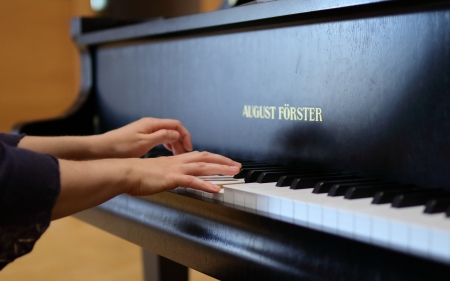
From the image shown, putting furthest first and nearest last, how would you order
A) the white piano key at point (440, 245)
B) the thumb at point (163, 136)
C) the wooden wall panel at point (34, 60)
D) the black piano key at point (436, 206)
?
the wooden wall panel at point (34, 60), the thumb at point (163, 136), the black piano key at point (436, 206), the white piano key at point (440, 245)

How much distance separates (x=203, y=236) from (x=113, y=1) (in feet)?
6.65

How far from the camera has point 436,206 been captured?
0.75 meters

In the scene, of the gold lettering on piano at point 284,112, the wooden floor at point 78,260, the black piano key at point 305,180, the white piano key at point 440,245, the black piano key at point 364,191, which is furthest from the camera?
the wooden floor at point 78,260

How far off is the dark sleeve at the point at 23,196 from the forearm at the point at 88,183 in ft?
0.09

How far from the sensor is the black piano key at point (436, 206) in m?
0.74

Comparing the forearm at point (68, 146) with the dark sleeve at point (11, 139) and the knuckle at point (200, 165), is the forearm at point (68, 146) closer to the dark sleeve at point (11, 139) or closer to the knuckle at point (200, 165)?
the dark sleeve at point (11, 139)

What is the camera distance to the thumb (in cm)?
136

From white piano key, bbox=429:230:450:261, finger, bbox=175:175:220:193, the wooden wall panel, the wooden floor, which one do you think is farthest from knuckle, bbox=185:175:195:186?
the wooden wall panel

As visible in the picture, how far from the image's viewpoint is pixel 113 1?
2.78 metres

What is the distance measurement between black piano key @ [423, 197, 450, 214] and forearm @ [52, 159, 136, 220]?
49 centimetres

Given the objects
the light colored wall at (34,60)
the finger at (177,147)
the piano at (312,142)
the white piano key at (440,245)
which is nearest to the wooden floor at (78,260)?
the piano at (312,142)

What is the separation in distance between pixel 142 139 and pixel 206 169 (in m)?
0.41

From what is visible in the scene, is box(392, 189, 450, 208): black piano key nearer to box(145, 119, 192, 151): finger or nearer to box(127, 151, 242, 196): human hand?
box(127, 151, 242, 196): human hand

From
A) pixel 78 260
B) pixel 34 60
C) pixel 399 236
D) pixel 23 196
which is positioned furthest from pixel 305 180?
pixel 34 60
